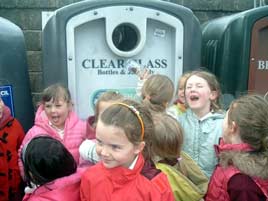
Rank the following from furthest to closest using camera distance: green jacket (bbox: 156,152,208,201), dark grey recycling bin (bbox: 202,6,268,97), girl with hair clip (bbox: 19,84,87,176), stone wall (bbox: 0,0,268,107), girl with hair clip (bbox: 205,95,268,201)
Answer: stone wall (bbox: 0,0,268,107), dark grey recycling bin (bbox: 202,6,268,97), girl with hair clip (bbox: 19,84,87,176), green jacket (bbox: 156,152,208,201), girl with hair clip (bbox: 205,95,268,201)

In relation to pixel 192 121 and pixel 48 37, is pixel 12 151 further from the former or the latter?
pixel 192 121

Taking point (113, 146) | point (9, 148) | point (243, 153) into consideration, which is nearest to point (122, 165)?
point (113, 146)

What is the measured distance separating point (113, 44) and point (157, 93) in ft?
1.57

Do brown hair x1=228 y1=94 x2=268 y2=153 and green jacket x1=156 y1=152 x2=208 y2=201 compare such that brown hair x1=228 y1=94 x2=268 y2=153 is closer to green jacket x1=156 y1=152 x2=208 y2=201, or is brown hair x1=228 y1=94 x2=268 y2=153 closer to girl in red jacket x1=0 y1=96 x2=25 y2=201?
green jacket x1=156 y1=152 x2=208 y2=201

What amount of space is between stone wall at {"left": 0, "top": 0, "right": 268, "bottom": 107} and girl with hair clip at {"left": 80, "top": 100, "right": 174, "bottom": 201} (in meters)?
2.62

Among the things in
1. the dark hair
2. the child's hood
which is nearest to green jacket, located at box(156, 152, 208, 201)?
the dark hair

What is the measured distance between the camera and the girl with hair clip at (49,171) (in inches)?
56.7

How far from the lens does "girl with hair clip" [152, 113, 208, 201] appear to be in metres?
1.64

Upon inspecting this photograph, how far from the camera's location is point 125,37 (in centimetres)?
254

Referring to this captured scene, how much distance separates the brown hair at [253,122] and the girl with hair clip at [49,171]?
638mm

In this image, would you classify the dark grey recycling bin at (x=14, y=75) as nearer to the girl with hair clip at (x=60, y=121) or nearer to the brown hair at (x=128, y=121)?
the girl with hair clip at (x=60, y=121)

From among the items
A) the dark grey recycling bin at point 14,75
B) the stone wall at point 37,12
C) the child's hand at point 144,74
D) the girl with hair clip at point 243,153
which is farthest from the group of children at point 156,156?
the stone wall at point 37,12

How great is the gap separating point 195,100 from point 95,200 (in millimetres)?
924

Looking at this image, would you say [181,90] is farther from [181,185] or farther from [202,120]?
[181,185]
